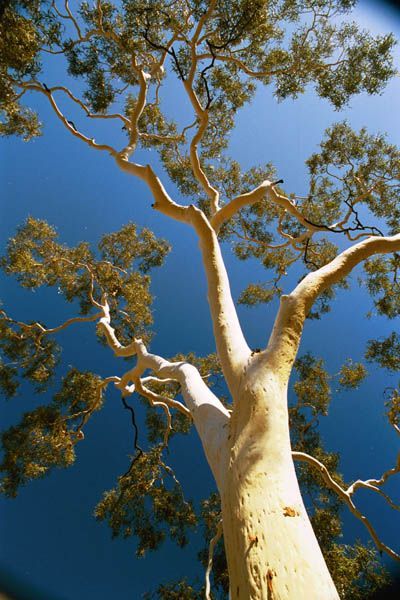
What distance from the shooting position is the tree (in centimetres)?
175

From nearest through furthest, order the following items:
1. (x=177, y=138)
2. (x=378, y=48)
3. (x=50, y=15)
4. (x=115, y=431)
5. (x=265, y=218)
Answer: (x=50, y=15) < (x=378, y=48) < (x=177, y=138) < (x=265, y=218) < (x=115, y=431)

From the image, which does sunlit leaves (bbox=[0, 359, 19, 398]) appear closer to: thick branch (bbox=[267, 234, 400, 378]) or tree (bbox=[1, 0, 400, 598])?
tree (bbox=[1, 0, 400, 598])

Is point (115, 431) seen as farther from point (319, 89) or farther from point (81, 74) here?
point (319, 89)

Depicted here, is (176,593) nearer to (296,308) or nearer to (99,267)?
(296,308)

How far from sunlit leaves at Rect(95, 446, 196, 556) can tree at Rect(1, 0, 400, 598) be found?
22mm

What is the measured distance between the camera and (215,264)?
2719 millimetres

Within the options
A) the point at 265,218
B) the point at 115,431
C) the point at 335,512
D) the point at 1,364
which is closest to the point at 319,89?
the point at 265,218

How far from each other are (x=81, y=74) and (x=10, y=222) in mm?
4615

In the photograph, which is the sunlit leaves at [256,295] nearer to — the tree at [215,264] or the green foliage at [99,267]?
the tree at [215,264]

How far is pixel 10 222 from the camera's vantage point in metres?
8.95

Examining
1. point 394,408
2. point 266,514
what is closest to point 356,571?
point 394,408

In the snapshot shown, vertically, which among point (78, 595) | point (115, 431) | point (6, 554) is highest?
point (115, 431)

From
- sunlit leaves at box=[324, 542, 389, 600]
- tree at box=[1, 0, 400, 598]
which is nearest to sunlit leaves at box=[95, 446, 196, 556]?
tree at box=[1, 0, 400, 598]

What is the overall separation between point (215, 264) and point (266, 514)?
5.82 feet
